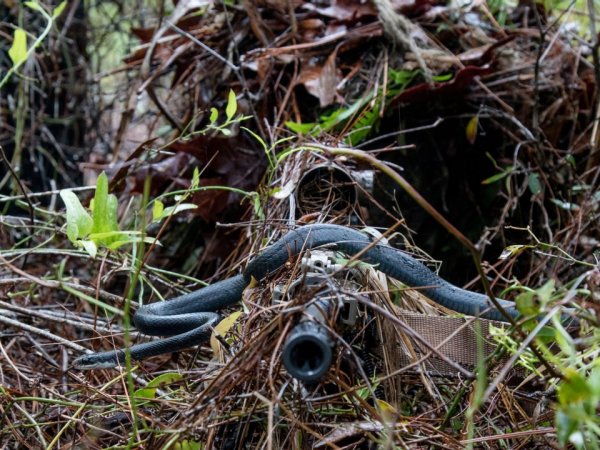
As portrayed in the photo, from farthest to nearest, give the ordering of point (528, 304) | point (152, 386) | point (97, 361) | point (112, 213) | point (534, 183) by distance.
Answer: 1. point (534, 183)
2. point (97, 361)
3. point (112, 213)
4. point (152, 386)
5. point (528, 304)

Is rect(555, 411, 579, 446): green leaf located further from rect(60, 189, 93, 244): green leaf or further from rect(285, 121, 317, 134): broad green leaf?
rect(285, 121, 317, 134): broad green leaf

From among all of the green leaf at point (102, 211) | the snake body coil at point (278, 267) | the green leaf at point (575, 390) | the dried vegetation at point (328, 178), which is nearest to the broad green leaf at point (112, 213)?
the green leaf at point (102, 211)

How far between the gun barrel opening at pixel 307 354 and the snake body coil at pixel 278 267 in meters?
0.46

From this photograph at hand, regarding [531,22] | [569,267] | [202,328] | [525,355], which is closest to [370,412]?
[525,355]

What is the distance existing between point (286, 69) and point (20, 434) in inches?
75.8

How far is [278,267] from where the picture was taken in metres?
1.60

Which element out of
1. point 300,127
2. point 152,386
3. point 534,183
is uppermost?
point 300,127

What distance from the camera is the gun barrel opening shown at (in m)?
Answer: 1.02

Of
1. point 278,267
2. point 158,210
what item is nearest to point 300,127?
point 158,210

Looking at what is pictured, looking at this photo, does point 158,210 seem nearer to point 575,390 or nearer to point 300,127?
point 300,127

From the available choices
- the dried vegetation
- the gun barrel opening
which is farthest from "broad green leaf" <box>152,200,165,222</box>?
the gun barrel opening

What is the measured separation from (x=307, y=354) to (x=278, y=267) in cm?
57

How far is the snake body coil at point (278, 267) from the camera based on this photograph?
158cm

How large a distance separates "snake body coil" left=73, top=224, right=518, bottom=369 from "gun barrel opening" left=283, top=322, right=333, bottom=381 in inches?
18.3
